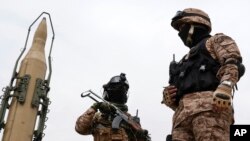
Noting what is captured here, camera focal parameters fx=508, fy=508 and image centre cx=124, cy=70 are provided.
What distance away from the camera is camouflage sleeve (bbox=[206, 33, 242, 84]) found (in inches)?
180

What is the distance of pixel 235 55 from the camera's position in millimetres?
4688

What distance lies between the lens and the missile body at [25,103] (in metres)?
10.4

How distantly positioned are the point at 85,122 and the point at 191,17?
3.12 m

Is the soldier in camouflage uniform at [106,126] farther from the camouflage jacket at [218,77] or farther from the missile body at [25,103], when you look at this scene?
the camouflage jacket at [218,77]

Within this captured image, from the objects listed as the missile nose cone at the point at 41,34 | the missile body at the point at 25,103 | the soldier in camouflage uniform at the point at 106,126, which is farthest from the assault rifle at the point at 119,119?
the missile nose cone at the point at 41,34

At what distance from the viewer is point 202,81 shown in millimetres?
4867

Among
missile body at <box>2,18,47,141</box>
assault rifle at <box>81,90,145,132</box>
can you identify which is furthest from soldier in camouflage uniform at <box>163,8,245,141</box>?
missile body at <box>2,18,47,141</box>

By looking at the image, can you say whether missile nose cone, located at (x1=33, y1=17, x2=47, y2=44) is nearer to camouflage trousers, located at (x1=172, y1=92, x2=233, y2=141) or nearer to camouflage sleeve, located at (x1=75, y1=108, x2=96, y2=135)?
camouflage sleeve, located at (x1=75, y1=108, x2=96, y2=135)

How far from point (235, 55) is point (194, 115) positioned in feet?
2.20

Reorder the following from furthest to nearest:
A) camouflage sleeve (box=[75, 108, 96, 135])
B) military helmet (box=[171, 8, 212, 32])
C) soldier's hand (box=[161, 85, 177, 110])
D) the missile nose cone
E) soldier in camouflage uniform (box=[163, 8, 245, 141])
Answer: the missile nose cone, camouflage sleeve (box=[75, 108, 96, 135]), military helmet (box=[171, 8, 212, 32]), soldier's hand (box=[161, 85, 177, 110]), soldier in camouflage uniform (box=[163, 8, 245, 141])

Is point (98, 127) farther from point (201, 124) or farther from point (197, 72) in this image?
point (201, 124)

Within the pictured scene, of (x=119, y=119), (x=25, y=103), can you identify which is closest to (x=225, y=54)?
(x=119, y=119)

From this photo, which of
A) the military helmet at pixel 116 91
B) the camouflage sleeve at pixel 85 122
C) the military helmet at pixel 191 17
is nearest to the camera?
the military helmet at pixel 191 17

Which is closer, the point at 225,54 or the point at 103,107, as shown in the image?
the point at 225,54
